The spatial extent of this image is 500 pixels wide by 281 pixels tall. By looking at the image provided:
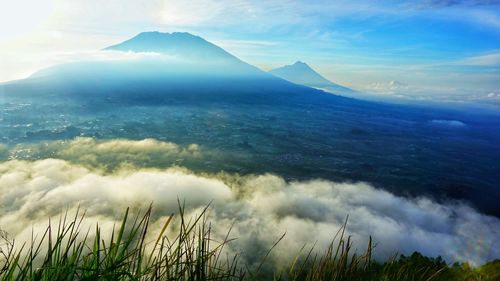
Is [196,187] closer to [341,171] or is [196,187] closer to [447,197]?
[341,171]

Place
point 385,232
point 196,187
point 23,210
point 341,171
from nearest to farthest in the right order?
1. point 23,210
2. point 385,232
3. point 196,187
4. point 341,171

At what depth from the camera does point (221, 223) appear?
14838cm

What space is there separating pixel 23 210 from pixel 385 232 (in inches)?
6195

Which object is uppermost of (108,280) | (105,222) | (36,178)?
(108,280)

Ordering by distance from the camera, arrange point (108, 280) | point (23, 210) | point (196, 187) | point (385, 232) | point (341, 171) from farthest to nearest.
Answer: point (341, 171)
point (196, 187)
point (385, 232)
point (23, 210)
point (108, 280)

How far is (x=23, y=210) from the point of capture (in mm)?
141250

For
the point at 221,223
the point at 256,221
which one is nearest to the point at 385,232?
the point at 256,221

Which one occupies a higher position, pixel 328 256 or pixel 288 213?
pixel 328 256

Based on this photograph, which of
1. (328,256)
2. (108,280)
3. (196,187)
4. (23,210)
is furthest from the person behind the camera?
(196,187)

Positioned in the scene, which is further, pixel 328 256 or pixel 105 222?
pixel 105 222

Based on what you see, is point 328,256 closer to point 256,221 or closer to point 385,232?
point 256,221

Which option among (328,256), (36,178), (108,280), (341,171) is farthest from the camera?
(341,171)

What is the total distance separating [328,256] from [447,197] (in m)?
185

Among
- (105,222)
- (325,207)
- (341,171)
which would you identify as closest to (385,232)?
(325,207)
